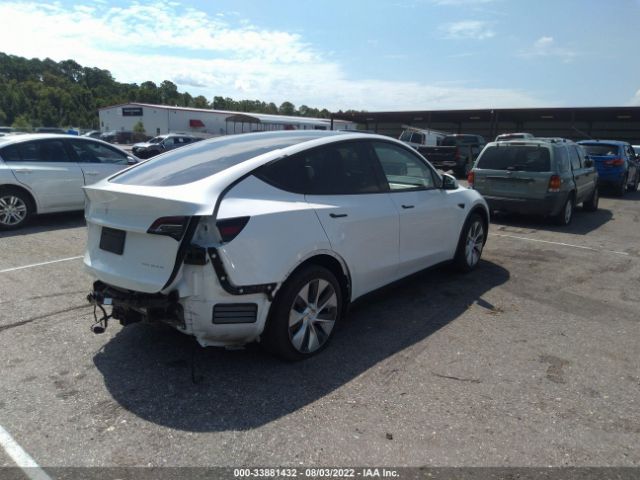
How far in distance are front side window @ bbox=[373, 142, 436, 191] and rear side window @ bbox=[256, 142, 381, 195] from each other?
23 centimetres

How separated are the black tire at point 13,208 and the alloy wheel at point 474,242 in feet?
23.9

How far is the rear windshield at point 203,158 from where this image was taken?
3.63 meters

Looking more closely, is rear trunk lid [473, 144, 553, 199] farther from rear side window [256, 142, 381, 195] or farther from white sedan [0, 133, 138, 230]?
white sedan [0, 133, 138, 230]

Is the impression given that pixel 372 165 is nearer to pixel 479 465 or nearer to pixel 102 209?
pixel 102 209

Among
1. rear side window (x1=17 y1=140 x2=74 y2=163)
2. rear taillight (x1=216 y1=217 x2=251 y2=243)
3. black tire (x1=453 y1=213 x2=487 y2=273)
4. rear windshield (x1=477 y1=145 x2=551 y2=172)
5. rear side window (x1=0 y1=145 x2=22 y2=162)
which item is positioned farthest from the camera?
rear windshield (x1=477 y1=145 x2=551 y2=172)

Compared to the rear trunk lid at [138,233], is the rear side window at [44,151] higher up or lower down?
higher up

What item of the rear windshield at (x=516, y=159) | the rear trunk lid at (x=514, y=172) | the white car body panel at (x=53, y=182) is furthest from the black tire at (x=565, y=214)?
the white car body panel at (x=53, y=182)

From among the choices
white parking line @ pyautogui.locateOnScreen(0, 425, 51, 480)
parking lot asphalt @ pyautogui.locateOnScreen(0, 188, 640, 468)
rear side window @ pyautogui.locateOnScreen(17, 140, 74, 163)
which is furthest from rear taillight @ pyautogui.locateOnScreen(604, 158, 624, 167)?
white parking line @ pyautogui.locateOnScreen(0, 425, 51, 480)

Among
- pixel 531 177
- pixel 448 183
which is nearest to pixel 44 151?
pixel 448 183

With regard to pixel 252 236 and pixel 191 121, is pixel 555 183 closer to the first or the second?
pixel 252 236

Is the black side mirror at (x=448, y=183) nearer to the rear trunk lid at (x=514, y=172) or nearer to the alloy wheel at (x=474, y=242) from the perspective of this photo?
the alloy wheel at (x=474, y=242)

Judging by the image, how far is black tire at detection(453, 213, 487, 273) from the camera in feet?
19.2

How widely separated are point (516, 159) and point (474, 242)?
4.70 meters

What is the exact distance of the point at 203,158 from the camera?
13.1 feet
